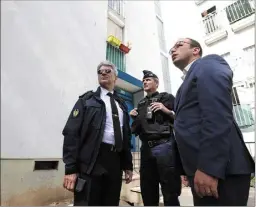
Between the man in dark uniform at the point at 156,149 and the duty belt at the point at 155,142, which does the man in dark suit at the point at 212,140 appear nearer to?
the man in dark uniform at the point at 156,149

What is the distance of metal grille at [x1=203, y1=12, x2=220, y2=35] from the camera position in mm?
9949

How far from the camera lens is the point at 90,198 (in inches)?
59.1

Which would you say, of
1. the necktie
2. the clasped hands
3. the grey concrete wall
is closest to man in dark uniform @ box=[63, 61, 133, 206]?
the necktie

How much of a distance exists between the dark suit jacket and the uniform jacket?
77cm

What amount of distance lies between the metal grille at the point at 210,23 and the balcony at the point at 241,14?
679 millimetres

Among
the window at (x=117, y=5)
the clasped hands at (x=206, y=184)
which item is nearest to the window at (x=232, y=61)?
the window at (x=117, y=5)

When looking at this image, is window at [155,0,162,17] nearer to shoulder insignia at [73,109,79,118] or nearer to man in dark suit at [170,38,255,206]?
shoulder insignia at [73,109,79,118]

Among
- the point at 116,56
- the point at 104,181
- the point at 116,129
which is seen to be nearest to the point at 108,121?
the point at 116,129

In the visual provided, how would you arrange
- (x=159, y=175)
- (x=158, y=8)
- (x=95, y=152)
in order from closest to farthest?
(x=95, y=152) < (x=159, y=175) < (x=158, y=8)

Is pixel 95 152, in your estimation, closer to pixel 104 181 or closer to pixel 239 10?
pixel 104 181

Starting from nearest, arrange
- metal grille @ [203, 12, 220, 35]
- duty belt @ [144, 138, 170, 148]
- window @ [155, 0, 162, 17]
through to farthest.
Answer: duty belt @ [144, 138, 170, 148] < metal grille @ [203, 12, 220, 35] < window @ [155, 0, 162, 17]

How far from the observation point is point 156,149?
6.62 ft

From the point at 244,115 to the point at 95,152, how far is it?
7762 mm

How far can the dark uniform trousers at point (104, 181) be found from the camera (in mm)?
1536
